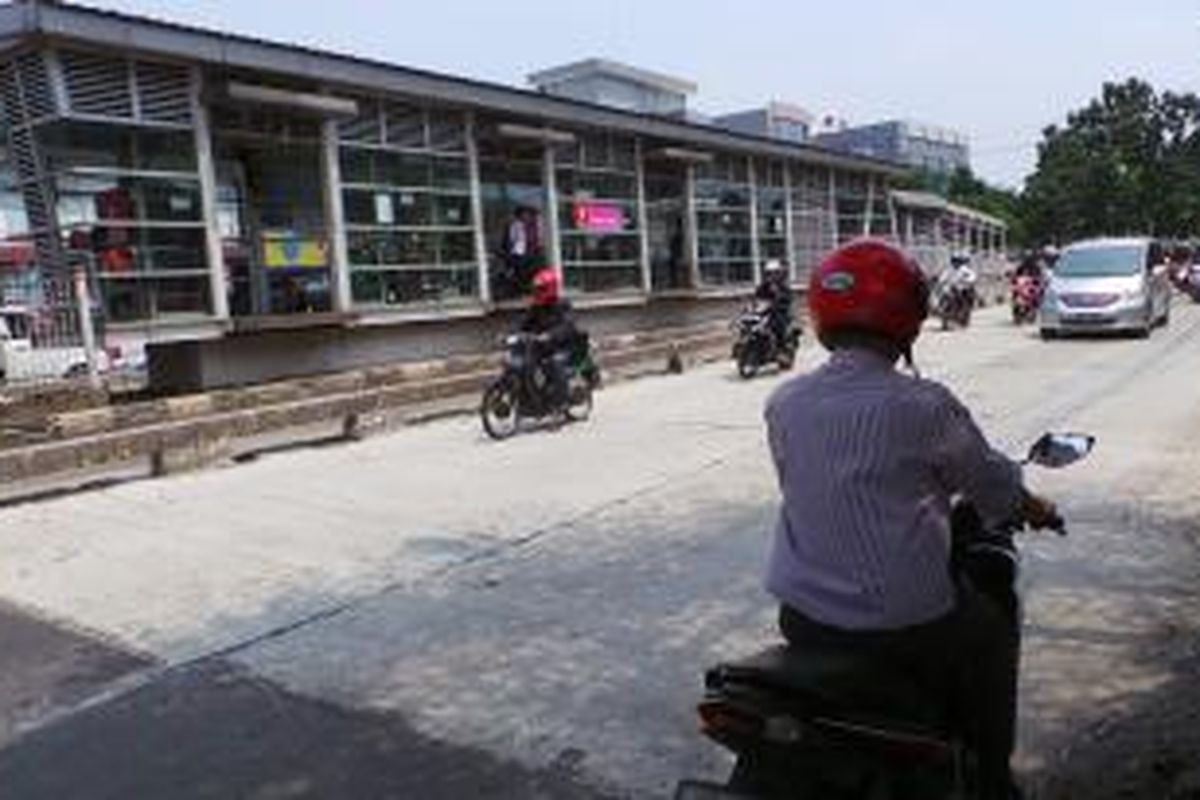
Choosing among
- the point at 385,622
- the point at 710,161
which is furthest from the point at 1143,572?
the point at 710,161

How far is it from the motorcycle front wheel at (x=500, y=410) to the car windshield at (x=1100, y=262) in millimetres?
13848

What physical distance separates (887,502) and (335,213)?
56.8 feet

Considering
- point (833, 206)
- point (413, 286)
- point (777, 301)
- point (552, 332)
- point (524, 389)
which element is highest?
point (833, 206)

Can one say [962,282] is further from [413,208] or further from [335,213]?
[335,213]

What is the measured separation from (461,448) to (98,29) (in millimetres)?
6500

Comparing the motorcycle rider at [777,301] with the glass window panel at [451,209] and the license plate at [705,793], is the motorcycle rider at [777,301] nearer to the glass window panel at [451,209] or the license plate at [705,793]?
the glass window panel at [451,209]

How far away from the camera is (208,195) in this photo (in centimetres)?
1816

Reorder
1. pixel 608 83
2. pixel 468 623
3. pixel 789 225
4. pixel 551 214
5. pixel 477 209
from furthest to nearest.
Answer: pixel 608 83
pixel 789 225
pixel 551 214
pixel 477 209
pixel 468 623

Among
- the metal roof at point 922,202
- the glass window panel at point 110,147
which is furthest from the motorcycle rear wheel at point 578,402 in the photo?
the metal roof at point 922,202

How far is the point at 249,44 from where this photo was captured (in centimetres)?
1847

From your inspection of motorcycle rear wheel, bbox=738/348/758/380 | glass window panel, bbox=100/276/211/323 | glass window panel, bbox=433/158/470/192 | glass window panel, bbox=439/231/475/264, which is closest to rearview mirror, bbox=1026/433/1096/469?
glass window panel, bbox=100/276/211/323

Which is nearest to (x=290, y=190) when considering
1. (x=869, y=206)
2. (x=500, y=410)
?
(x=500, y=410)

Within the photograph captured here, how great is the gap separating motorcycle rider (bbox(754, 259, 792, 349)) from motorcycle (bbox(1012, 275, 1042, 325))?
994 cm

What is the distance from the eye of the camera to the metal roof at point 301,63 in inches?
640
